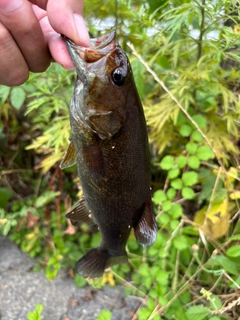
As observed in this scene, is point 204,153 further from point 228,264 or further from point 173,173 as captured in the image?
point 228,264

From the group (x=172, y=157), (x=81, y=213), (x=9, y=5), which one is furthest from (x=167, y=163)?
(x=9, y=5)

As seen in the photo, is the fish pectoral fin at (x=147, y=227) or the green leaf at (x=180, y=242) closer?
the fish pectoral fin at (x=147, y=227)

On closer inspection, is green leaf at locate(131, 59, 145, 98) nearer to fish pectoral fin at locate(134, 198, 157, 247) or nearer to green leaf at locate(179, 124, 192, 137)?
green leaf at locate(179, 124, 192, 137)

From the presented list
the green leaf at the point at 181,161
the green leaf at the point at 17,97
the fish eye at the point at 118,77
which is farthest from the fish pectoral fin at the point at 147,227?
the green leaf at the point at 17,97

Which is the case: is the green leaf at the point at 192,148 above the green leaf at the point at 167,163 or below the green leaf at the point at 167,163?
above

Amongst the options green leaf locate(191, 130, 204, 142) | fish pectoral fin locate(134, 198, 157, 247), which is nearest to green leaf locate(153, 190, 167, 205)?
green leaf locate(191, 130, 204, 142)

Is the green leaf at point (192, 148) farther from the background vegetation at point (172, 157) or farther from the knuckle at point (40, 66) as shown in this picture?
the knuckle at point (40, 66)

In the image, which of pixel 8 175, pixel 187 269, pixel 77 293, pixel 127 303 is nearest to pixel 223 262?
pixel 187 269
